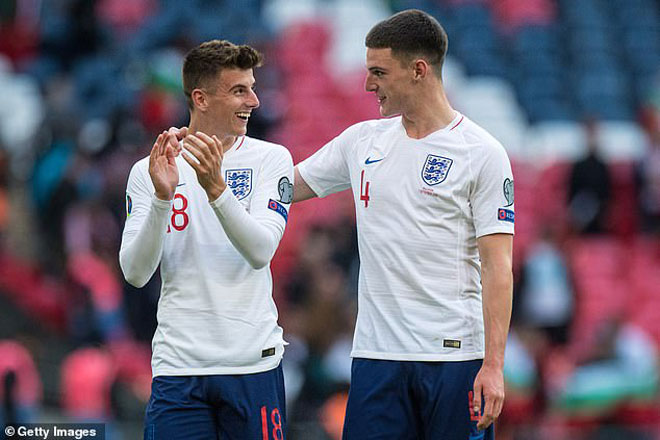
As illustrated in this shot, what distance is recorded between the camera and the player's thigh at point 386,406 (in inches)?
188

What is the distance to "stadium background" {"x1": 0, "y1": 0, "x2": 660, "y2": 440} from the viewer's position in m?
8.95

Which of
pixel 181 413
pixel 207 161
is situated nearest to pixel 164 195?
pixel 207 161

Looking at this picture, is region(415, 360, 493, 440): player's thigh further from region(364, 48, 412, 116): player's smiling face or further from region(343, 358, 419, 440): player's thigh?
region(364, 48, 412, 116): player's smiling face

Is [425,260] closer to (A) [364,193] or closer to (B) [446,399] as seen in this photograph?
(A) [364,193]

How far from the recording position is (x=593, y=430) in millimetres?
8625

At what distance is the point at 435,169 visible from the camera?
4.83 metres

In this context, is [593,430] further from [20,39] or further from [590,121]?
[20,39]

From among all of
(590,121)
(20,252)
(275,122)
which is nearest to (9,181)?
(20,252)

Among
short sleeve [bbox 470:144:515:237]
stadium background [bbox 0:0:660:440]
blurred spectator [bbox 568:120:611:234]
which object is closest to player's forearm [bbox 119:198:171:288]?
short sleeve [bbox 470:144:515:237]

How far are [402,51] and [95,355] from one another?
4.77 m

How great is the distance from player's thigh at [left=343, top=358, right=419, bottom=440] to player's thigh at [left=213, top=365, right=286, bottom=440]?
1.12 feet

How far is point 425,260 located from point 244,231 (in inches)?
29.3

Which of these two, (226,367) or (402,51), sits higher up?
(402,51)

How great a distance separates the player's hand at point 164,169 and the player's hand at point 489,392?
4.39 feet
